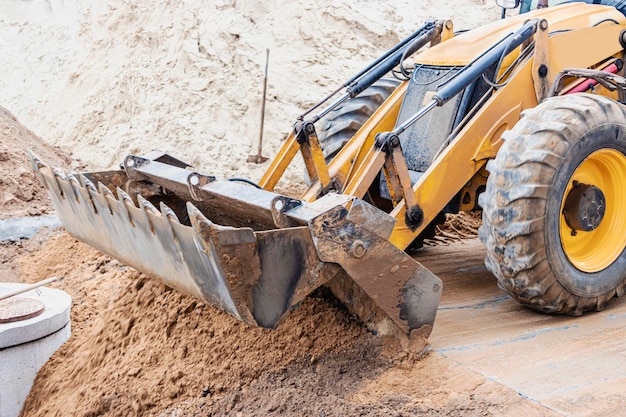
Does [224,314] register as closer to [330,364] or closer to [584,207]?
[330,364]

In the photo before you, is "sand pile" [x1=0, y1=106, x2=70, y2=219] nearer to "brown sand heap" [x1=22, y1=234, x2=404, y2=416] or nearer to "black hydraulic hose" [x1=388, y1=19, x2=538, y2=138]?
"brown sand heap" [x1=22, y1=234, x2=404, y2=416]

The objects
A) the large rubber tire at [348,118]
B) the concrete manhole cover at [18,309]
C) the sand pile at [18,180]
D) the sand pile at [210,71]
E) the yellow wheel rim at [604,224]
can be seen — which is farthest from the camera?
the sand pile at [210,71]

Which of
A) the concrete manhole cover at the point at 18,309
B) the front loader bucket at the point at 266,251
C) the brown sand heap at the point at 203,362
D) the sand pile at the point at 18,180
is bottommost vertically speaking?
the sand pile at the point at 18,180

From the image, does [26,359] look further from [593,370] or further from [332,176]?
[593,370]

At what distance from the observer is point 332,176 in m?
4.74

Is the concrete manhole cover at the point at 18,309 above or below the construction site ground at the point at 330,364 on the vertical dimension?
below

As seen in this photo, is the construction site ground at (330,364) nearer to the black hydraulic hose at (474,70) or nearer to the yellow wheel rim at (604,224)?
the yellow wheel rim at (604,224)

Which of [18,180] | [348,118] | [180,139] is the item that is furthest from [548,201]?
[180,139]

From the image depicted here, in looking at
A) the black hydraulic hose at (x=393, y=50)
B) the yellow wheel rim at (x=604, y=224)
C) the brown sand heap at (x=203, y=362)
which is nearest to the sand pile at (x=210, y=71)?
the black hydraulic hose at (x=393, y=50)

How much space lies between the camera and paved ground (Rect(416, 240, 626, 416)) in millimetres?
3305

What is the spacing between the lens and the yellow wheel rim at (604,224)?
14.1ft

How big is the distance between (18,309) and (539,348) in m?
3.33

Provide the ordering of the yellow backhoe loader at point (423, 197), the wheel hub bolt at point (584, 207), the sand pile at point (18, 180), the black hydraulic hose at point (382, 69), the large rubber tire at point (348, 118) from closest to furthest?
the yellow backhoe loader at point (423, 197) → the wheel hub bolt at point (584, 207) → the black hydraulic hose at point (382, 69) → the large rubber tire at point (348, 118) → the sand pile at point (18, 180)

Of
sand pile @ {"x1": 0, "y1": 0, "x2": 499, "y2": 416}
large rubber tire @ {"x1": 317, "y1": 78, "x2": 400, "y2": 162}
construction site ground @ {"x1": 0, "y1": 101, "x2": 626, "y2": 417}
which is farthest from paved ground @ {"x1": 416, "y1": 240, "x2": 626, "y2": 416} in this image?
large rubber tire @ {"x1": 317, "y1": 78, "x2": 400, "y2": 162}
